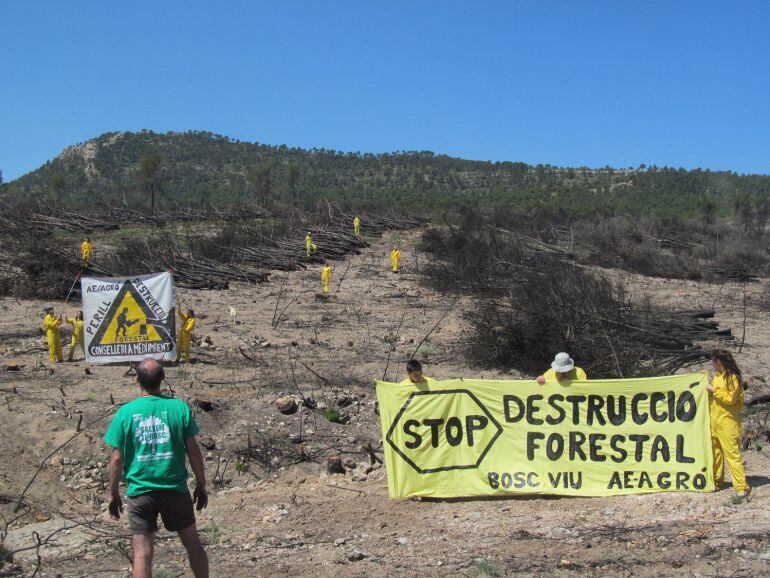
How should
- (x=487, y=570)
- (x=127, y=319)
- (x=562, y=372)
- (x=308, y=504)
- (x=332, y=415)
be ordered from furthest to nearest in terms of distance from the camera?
(x=127, y=319)
(x=332, y=415)
(x=308, y=504)
(x=562, y=372)
(x=487, y=570)

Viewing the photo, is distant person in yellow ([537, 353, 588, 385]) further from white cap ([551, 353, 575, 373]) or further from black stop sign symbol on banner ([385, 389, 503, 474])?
black stop sign symbol on banner ([385, 389, 503, 474])

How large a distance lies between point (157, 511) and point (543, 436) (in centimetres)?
386

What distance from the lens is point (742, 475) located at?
21.0 ft

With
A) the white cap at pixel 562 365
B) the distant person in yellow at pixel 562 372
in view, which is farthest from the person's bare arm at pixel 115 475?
the white cap at pixel 562 365

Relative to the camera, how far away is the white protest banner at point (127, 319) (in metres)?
11.0

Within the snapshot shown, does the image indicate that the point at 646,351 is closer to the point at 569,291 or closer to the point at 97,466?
the point at 569,291

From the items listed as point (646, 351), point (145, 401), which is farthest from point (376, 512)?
point (646, 351)

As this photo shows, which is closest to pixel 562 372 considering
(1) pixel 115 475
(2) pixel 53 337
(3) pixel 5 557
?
(1) pixel 115 475

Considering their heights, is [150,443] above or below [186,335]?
below

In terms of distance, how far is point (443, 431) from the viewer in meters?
7.02

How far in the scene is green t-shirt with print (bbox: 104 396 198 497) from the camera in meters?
4.29

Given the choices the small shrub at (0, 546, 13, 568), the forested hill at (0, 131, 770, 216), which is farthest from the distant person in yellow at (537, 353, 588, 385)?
the forested hill at (0, 131, 770, 216)

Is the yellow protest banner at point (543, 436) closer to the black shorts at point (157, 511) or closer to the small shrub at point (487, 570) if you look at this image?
the small shrub at point (487, 570)

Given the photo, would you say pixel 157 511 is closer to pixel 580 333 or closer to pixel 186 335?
pixel 186 335
